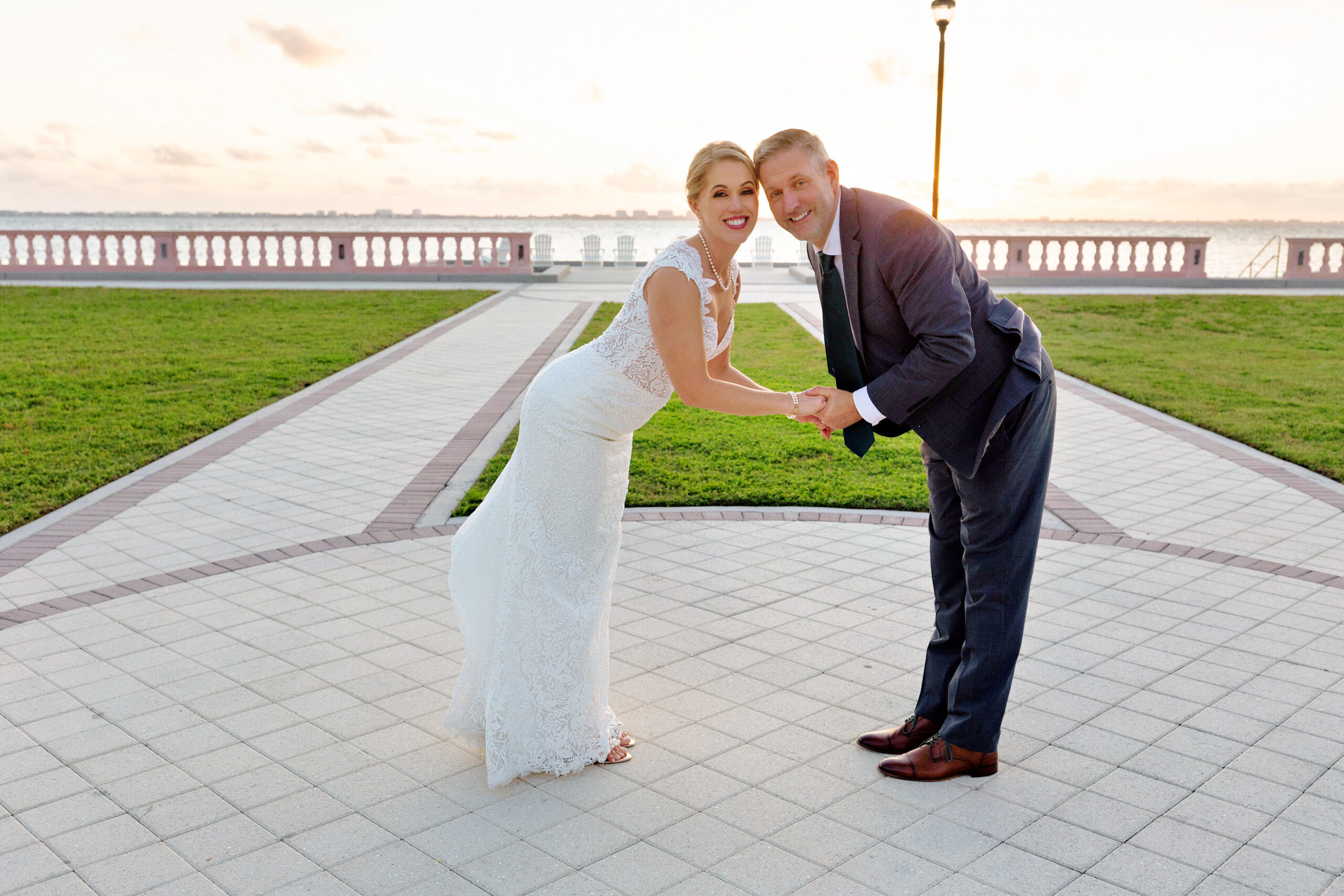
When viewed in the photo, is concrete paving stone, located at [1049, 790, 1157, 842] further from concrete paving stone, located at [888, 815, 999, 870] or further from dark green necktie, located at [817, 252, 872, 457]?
dark green necktie, located at [817, 252, 872, 457]

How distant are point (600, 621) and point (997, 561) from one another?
1.38 m

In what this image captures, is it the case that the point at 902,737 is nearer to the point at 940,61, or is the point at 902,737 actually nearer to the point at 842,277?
the point at 842,277

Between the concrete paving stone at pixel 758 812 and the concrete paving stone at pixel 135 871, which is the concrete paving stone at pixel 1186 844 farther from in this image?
the concrete paving stone at pixel 135 871

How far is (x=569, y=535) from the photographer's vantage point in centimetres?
358

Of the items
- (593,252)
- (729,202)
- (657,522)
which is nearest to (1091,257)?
(593,252)

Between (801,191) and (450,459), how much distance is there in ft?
18.6

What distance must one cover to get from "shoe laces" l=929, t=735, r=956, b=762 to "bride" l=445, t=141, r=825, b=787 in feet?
3.54

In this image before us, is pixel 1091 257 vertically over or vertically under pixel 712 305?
over

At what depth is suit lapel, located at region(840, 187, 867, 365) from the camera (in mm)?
3170

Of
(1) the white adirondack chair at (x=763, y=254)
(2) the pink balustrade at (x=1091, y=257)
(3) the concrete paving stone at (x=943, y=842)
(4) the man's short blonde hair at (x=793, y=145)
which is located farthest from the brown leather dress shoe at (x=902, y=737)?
(1) the white adirondack chair at (x=763, y=254)

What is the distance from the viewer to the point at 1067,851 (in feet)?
10.2

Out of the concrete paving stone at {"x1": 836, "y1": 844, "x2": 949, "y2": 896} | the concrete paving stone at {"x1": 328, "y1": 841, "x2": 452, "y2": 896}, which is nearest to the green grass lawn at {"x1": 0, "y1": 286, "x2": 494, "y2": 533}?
the concrete paving stone at {"x1": 328, "y1": 841, "x2": 452, "y2": 896}

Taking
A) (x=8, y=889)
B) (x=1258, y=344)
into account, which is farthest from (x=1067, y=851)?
(x=1258, y=344)

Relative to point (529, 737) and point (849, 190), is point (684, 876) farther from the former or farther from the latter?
point (849, 190)
